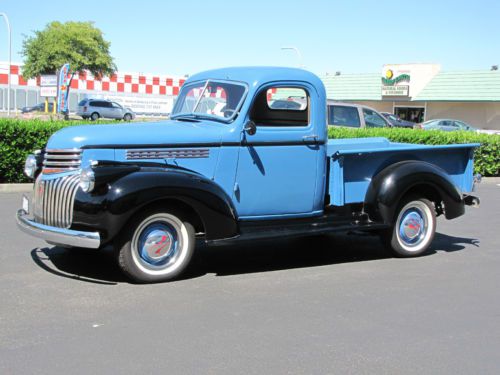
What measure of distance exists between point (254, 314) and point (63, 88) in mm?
25694

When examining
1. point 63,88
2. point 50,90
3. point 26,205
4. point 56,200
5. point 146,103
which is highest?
point 63,88

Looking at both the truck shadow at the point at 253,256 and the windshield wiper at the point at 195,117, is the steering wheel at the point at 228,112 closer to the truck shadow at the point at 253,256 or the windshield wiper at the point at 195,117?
the windshield wiper at the point at 195,117

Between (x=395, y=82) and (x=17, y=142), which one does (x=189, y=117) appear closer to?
(x=17, y=142)

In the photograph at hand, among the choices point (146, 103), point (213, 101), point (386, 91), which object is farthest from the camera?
point (386, 91)

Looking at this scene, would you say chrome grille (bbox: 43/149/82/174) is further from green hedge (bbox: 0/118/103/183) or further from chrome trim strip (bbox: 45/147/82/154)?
green hedge (bbox: 0/118/103/183)

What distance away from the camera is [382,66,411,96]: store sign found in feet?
136

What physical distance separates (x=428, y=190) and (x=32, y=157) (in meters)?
4.17

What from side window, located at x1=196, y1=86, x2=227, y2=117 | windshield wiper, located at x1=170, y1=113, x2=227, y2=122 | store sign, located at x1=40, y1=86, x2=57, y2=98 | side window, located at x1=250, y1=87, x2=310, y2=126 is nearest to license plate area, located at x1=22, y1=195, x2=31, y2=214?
windshield wiper, located at x1=170, y1=113, x2=227, y2=122

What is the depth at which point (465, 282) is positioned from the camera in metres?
5.72

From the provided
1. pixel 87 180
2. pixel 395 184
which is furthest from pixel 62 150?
pixel 395 184

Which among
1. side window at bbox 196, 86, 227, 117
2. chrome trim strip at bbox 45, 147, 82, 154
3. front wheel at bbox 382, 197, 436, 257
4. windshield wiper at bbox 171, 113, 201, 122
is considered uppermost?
side window at bbox 196, 86, 227, 117

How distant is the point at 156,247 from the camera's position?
17.2 feet

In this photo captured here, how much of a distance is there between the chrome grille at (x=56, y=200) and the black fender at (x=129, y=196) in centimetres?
9

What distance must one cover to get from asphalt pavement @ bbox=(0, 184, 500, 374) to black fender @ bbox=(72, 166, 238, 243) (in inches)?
22.9
